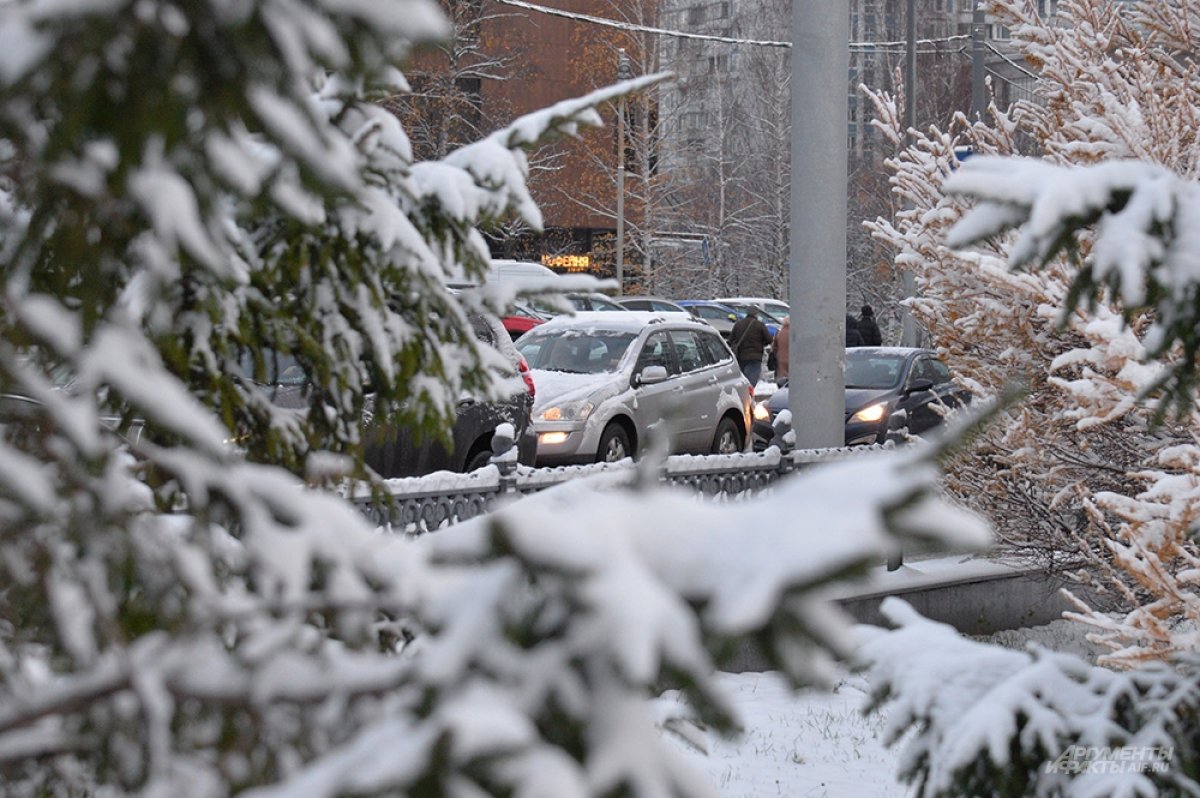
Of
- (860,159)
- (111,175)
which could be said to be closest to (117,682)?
(111,175)

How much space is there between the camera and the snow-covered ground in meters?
5.66

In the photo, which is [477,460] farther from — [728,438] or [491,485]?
[728,438]

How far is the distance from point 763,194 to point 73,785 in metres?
36.5

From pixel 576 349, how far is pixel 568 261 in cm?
2643

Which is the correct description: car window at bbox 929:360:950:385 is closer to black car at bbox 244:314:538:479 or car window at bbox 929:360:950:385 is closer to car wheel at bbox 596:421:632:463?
car wheel at bbox 596:421:632:463

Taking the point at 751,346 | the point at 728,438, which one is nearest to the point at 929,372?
the point at 728,438

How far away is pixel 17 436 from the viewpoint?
73.9 inches

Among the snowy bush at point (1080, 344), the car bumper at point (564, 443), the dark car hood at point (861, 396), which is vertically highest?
the snowy bush at point (1080, 344)

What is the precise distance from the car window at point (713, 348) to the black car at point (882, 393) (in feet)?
3.34

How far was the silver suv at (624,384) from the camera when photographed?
476 inches

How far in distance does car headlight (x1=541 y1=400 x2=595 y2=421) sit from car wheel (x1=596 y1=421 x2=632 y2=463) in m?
0.29

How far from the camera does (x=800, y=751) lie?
6.24 m

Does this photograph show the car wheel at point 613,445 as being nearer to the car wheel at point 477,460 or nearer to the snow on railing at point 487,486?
the car wheel at point 477,460

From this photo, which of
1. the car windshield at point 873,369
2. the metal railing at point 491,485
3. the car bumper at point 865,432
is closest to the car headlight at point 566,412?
the car bumper at point 865,432
